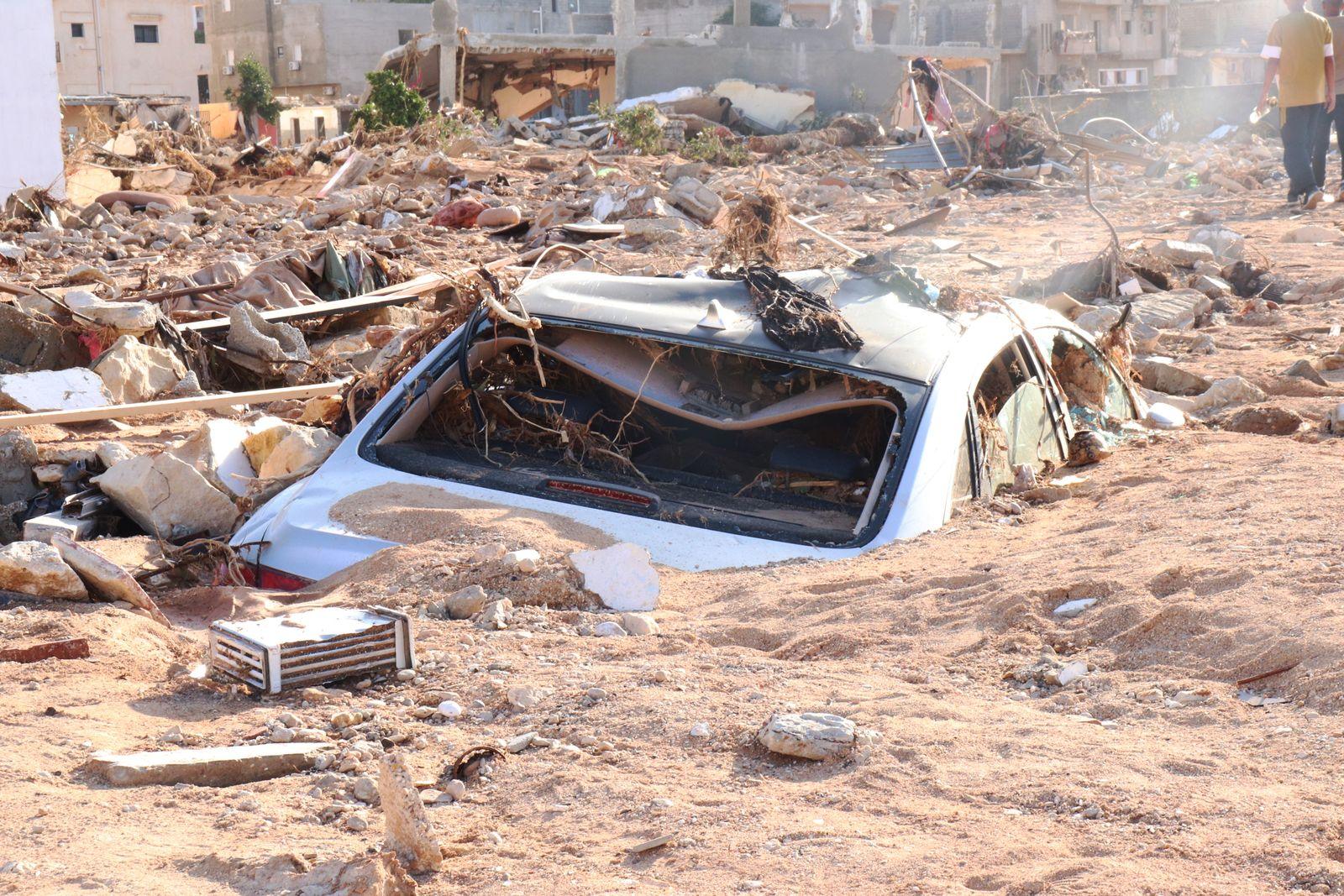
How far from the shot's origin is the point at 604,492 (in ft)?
13.0

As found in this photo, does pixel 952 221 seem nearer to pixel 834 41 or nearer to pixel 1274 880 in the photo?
pixel 1274 880

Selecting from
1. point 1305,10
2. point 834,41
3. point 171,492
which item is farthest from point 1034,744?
point 834,41

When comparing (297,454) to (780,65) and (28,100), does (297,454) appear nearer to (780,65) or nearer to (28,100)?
(28,100)

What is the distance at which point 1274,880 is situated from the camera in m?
1.98

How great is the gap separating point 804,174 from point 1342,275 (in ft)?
43.8

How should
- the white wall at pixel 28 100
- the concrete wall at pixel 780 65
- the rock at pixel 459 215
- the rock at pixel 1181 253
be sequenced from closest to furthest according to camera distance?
1. the rock at pixel 1181 253
2. the rock at pixel 459 215
3. the white wall at pixel 28 100
4. the concrete wall at pixel 780 65

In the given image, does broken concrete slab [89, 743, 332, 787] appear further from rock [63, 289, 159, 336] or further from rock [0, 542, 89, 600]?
rock [63, 289, 159, 336]

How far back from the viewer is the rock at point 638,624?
3.41 metres

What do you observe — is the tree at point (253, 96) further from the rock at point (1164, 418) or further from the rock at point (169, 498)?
the rock at point (1164, 418)

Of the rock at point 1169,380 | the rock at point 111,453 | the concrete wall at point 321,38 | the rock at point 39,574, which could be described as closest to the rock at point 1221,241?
the rock at point 1169,380

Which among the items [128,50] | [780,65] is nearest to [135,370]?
[780,65]

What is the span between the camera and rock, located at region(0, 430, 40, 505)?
557 centimetres

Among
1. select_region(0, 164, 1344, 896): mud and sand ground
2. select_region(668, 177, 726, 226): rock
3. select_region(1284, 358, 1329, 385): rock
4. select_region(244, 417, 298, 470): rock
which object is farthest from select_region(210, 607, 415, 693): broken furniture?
select_region(668, 177, 726, 226): rock

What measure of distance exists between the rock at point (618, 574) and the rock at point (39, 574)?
55.1 inches
